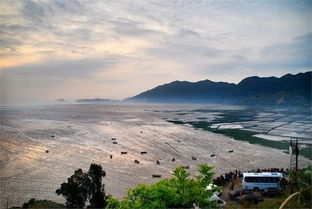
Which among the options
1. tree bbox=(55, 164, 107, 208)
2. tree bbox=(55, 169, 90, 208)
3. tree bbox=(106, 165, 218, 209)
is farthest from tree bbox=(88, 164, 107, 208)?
tree bbox=(106, 165, 218, 209)

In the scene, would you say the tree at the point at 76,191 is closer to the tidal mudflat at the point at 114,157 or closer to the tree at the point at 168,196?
the tidal mudflat at the point at 114,157

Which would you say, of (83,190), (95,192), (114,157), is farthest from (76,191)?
(114,157)

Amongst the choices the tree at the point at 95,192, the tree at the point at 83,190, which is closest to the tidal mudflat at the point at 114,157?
the tree at the point at 95,192

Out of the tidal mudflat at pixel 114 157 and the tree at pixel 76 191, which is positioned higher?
the tree at pixel 76 191

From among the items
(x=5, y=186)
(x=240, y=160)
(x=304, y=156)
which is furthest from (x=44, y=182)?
(x=304, y=156)

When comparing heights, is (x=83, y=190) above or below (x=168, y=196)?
below

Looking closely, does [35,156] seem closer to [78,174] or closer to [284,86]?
[78,174]

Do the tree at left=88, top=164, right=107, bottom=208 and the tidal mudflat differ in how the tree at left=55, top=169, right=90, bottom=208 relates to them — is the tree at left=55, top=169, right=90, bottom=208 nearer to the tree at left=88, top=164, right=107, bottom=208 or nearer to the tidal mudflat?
the tree at left=88, top=164, right=107, bottom=208

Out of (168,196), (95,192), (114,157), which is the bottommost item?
(114,157)

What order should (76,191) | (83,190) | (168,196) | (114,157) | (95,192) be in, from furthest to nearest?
1. (114,157)
2. (95,192)
3. (83,190)
4. (76,191)
5. (168,196)

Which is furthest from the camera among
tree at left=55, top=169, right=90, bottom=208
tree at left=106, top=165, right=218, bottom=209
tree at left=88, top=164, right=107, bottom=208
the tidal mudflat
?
the tidal mudflat

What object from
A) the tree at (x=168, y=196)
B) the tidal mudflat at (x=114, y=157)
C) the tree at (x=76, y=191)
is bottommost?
the tidal mudflat at (x=114, y=157)

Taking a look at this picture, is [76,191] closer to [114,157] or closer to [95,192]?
[95,192]
